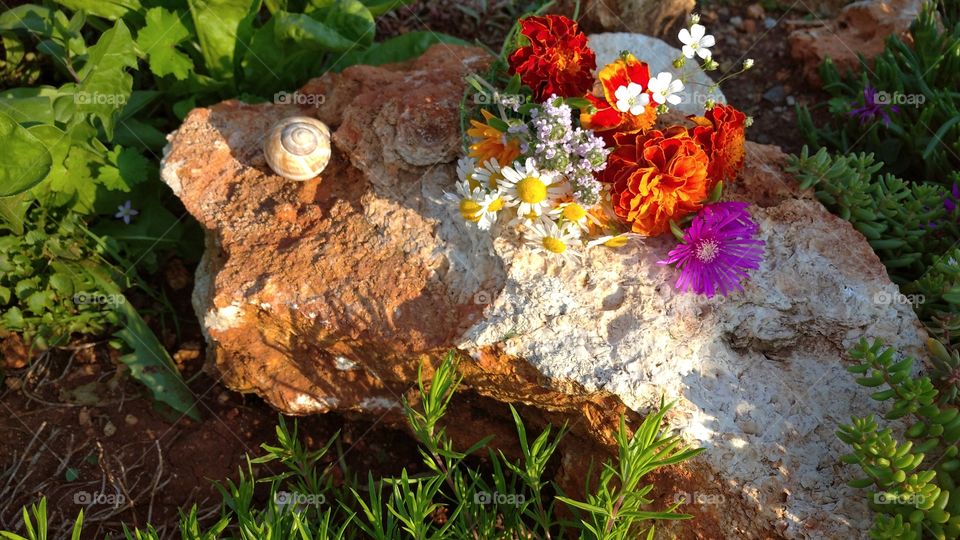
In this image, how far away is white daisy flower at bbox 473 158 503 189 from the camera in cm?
277

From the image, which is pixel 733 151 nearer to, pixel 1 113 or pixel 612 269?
pixel 612 269

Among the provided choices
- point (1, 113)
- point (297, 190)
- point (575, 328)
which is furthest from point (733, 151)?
point (1, 113)

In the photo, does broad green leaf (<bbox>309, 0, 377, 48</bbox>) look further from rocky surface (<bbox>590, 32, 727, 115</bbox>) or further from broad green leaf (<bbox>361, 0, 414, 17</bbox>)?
rocky surface (<bbox>590, 32, 727, 115</bbox>)

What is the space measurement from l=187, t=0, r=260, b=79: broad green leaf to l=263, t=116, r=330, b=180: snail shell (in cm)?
79

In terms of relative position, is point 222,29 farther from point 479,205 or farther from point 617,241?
point 617,241

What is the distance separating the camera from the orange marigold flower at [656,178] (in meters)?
2.63

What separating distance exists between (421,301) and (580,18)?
2.20 metres

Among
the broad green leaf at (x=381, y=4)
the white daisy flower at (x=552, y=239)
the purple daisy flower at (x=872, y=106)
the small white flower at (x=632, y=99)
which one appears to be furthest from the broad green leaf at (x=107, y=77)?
the purple daisy flower at (x=872, y=106)

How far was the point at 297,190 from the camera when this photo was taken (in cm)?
314

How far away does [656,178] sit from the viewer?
2.63 meters

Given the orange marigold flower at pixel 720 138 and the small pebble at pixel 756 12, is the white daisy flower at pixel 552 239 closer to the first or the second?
the orange marigold flower at pixel 720 138

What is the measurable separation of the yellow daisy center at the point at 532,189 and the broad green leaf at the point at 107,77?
172 centimetres

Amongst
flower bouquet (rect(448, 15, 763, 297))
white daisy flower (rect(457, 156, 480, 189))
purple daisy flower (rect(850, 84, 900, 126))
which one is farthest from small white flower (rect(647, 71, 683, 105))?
purple daisy flower (rect(850, 84, 900, 126))

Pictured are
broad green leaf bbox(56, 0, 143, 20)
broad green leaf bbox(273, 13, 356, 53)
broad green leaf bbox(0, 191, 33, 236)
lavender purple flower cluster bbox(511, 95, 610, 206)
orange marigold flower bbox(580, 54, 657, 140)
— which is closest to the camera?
lavender purple flower cluster bbox(511, 95, 610, 206)
